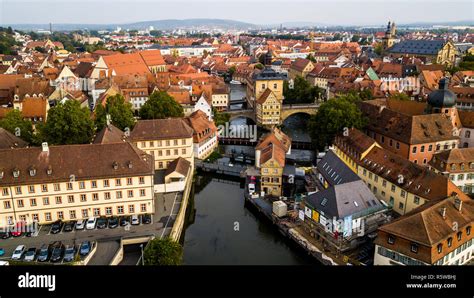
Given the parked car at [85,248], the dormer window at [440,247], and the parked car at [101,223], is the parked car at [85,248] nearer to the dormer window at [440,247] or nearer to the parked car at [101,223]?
the parked car at [101,223]

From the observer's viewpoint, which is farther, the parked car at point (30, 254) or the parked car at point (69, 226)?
the parked car at point (69, 226)

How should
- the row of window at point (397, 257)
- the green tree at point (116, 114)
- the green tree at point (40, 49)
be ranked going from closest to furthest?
the row of window at point (397, 257) → the green tree at point (116, 114) → the green tree at point (40, 49)

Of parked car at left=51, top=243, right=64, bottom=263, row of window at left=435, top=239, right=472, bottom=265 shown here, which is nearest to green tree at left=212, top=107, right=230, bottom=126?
parked car at left=51, top=243, right=64, bottom=263

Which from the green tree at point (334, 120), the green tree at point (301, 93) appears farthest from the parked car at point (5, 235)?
the green tree at point (301, 93)

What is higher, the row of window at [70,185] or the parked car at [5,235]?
the row of window at [70,185]

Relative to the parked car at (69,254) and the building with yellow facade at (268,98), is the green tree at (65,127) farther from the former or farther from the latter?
the building with yellow facade at (268,98)

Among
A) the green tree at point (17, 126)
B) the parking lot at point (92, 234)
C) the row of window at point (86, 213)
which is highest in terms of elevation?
the green tree at point (17, 126)

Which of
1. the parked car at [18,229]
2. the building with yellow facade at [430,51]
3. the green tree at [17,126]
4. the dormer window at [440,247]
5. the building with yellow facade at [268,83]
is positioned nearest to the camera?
the dormer window at [440,247]

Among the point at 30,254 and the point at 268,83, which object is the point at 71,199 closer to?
the point at 30,254

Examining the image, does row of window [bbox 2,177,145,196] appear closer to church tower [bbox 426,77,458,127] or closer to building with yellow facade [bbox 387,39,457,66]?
church tower [bbox 426,77,458,127]
